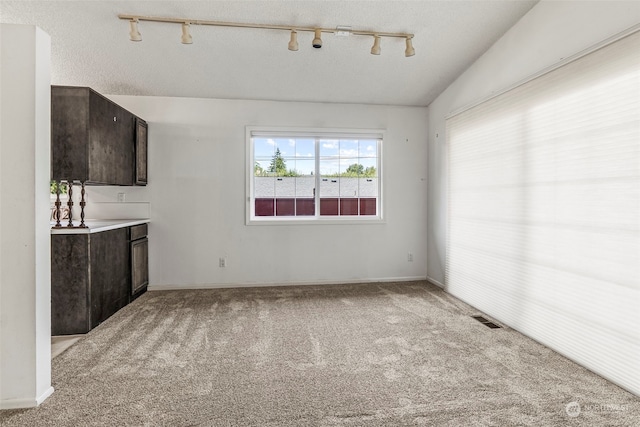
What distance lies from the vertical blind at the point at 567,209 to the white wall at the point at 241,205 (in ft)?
3.89

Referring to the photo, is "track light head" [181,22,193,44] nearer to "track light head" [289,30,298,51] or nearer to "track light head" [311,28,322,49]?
"track light head" [289,30,298,51]

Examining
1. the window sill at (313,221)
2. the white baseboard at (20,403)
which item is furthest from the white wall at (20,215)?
the window sill at (313,221)

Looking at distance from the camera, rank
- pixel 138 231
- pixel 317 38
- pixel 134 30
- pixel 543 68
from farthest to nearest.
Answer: pixel 138 231, pixel 317 38, pixel 134 30, pixel 543 68

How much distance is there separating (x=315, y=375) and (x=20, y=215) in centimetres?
197

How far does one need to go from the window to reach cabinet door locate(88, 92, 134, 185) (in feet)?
4.61

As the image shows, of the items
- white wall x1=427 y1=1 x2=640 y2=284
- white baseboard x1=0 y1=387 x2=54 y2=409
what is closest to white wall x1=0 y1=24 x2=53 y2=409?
white baseboard x1=0 y1=387 x2=54 y2=409

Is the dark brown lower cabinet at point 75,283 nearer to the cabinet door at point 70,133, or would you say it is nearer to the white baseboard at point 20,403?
the cabinet door at point 70,133

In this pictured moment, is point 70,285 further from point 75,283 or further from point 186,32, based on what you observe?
point 186,32

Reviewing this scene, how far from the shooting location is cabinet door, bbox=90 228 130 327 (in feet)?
9.95

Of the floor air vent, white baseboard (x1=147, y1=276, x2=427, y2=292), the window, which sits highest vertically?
the window

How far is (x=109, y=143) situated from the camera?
11.1ft

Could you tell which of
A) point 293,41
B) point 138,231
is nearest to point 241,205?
point 138,231

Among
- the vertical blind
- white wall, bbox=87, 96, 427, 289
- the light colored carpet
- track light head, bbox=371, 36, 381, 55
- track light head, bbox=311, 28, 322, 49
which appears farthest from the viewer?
white wall, bbox=87, 96, 427, 289

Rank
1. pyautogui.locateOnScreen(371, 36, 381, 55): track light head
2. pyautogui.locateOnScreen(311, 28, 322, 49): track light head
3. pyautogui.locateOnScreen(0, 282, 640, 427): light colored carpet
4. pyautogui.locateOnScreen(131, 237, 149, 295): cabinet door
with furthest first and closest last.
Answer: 1. pyautogui.locateOnScreen(131, 237, 149, 295): cabinet door
2. pyautogui.locateOnScreen(371, 36, 381, 55): track light head
3. pyautogui.locateOnScreen(311, 28, 322, 49): track light head
4. pyautogui.locateOnScreen(0, 282, 640, 427): light colored carpet
